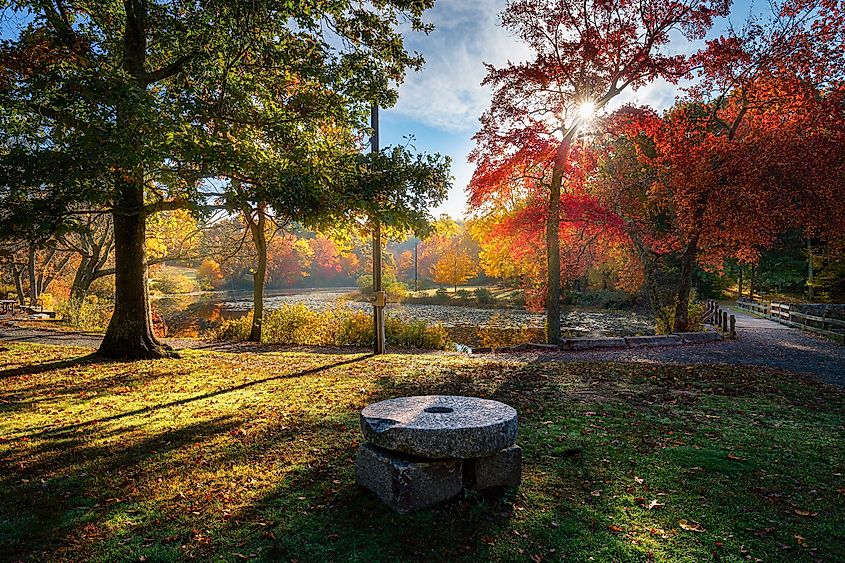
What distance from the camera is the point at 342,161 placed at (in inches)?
357

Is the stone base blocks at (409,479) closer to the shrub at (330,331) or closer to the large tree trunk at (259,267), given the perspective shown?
the shrub at (330,331)

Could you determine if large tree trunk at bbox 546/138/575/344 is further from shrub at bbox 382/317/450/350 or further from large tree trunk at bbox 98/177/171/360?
large tree trunk at bbox 98/177/171/360

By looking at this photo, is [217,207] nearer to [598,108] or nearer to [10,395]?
[10,395]

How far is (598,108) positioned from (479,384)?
341 inches

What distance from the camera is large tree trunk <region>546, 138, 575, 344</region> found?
42.3 feet

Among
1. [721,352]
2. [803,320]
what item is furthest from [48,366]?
[803,320]

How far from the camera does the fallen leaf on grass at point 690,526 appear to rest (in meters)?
3.58

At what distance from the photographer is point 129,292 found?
957cm

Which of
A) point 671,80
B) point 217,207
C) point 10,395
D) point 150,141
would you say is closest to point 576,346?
point 671,80

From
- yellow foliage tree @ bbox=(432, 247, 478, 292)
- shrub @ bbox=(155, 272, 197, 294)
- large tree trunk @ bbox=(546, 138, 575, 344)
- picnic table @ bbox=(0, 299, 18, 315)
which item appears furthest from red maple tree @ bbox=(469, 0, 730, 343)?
shrub @ bbox=(155, 272, 197, 294)

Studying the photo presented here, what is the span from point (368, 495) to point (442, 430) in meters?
0.93

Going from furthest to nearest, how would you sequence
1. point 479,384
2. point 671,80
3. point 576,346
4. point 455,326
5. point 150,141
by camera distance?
point 455,326 → point 576,346 → point 671,80 → point 479,384 → point 150,141

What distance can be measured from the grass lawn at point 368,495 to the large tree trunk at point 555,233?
564 cm

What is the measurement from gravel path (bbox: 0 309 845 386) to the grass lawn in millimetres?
2992
